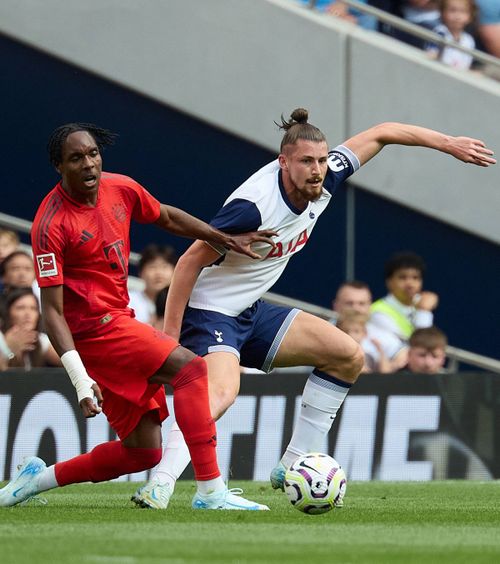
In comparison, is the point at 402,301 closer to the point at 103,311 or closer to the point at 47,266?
the point at 103,311

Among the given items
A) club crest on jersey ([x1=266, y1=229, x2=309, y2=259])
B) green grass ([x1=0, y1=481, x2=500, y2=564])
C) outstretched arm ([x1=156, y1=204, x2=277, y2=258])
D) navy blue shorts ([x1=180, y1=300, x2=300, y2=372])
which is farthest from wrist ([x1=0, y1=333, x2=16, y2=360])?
outstretched arm ([x1=156, y1=204, x2=277, y2=258])

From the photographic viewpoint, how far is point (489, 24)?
590 inches

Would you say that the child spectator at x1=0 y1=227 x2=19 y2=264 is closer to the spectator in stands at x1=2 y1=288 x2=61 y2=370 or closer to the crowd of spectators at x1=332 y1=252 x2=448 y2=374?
the spectator in stands at x1=2 y1=288 x2=61 y2=370

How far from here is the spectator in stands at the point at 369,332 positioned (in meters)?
12.3

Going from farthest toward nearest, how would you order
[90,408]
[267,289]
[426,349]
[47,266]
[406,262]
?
[406,262] → [426,349] → [267,289] → [47,266] → [90,408]

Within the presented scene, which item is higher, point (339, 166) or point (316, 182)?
point (339, 166)

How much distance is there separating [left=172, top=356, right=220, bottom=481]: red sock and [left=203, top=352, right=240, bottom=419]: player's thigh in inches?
15.3

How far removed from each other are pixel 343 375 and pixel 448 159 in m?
6.74

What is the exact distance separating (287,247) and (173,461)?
1.52m

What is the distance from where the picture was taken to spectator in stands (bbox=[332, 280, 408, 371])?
1234cm

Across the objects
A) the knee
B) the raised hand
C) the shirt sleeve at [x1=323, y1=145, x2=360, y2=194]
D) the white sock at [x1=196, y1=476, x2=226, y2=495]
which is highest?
the raised hand

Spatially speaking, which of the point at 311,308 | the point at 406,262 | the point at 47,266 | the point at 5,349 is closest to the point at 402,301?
the point at 406,262

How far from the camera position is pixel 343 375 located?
8656 mm

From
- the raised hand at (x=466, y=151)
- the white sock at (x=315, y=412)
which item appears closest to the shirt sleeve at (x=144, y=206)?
the white sock at (x=315, y=412)
